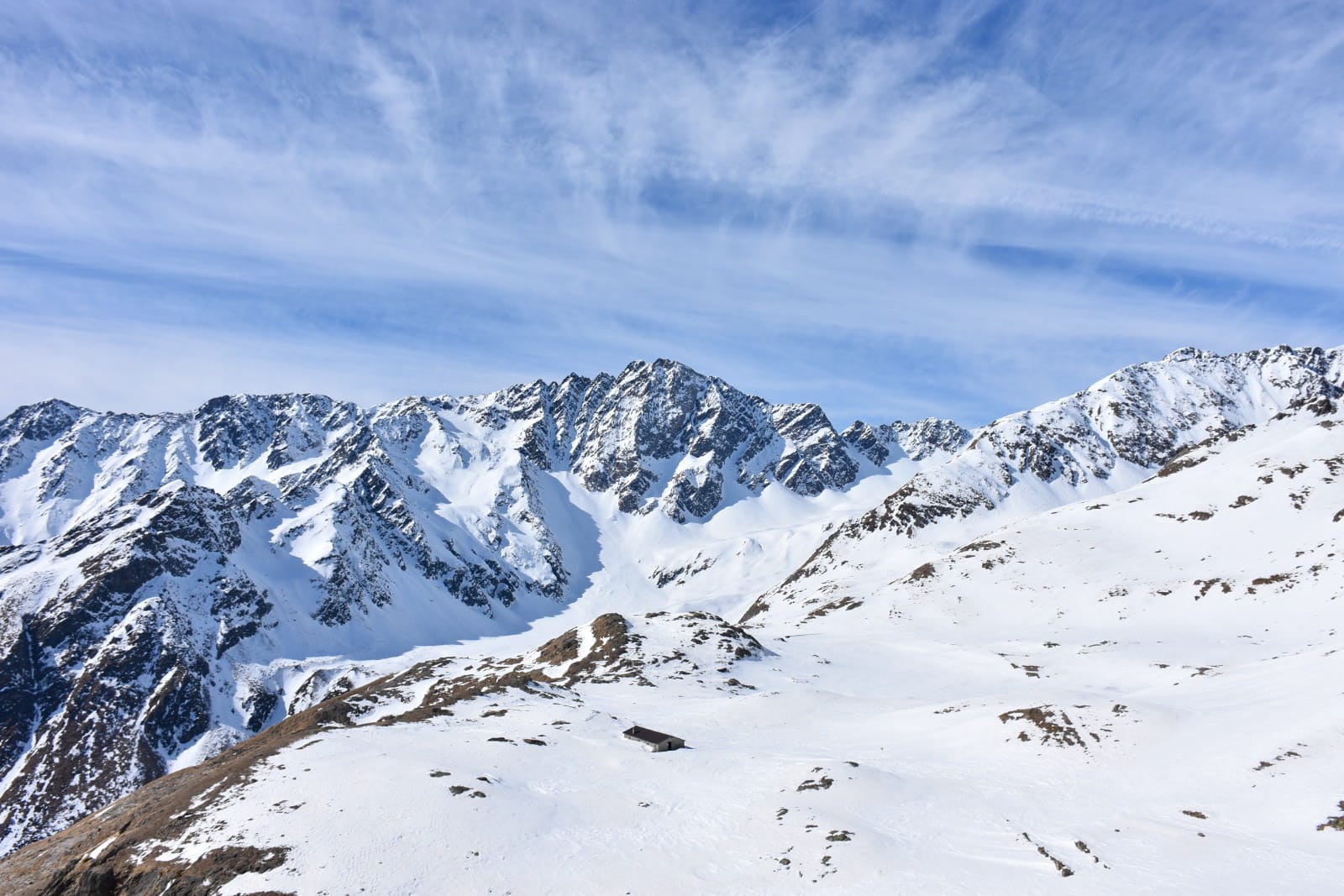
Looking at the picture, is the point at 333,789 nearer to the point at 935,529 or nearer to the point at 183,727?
the point at 183,727

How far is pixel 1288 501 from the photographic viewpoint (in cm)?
11194

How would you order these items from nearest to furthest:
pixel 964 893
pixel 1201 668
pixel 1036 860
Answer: pixel 964 893 < pixel 1036 860 < pixel 1201 668

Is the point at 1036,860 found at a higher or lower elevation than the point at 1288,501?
lower

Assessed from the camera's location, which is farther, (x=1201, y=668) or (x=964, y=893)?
(x=1201, y=668)

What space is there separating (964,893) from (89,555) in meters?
237

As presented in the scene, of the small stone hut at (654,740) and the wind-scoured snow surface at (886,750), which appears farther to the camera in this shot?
the small stone hut at (654,740)

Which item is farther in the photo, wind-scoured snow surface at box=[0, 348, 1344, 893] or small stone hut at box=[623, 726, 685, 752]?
small stone hut at box=[623, 726, 685, 752]

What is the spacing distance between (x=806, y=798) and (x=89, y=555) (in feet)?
746

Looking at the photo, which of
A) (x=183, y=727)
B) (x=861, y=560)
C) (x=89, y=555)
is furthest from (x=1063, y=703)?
(x=89, y=555)

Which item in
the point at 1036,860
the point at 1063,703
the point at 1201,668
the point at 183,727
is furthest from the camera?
the point at 183,727

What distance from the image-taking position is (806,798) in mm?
34875

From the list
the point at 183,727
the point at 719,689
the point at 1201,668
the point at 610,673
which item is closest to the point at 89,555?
the point at 183,727

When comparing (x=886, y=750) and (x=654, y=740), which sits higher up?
(x=886, y=750)

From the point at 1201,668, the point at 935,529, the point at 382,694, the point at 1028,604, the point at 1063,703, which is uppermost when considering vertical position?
the point at 935,529
